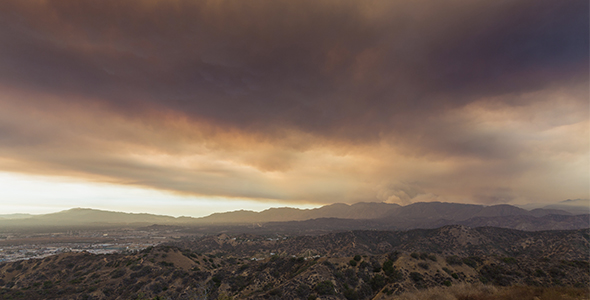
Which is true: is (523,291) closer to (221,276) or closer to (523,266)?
(523,266)

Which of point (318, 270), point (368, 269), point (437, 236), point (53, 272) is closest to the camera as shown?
point (318, 270)

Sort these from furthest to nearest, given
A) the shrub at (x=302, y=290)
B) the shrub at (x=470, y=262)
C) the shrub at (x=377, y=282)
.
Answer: the shrub at (x=470, y=262), the shrub at (x=377, y=282), the shrub at (x=302, y=290)

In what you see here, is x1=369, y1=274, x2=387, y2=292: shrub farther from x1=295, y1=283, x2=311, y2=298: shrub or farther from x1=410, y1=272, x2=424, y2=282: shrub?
x1=295, y1=283, x2=311, y2=298: shrub

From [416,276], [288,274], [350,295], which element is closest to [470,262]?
[416,276]

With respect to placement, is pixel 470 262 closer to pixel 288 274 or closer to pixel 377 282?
pixel 377 282

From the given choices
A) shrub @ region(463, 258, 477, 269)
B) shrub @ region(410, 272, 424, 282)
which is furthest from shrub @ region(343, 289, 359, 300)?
shrub @ region(463, 258, 477, 269)

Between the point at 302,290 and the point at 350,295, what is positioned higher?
the point at 302,290

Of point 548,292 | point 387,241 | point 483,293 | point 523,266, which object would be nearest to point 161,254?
point 483,293

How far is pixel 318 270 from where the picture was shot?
56688 mm

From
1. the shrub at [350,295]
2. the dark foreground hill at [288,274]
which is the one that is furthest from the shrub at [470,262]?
the shrub at [350,295]

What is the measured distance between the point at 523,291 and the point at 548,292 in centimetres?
256

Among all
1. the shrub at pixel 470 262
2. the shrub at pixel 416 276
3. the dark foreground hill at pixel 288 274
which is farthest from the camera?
the shrub at pixel 470 262

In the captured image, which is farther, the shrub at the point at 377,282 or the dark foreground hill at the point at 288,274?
the shrub at the point at 377,282

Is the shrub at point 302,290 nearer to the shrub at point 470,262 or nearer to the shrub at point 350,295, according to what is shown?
the shrub at point 350,295
